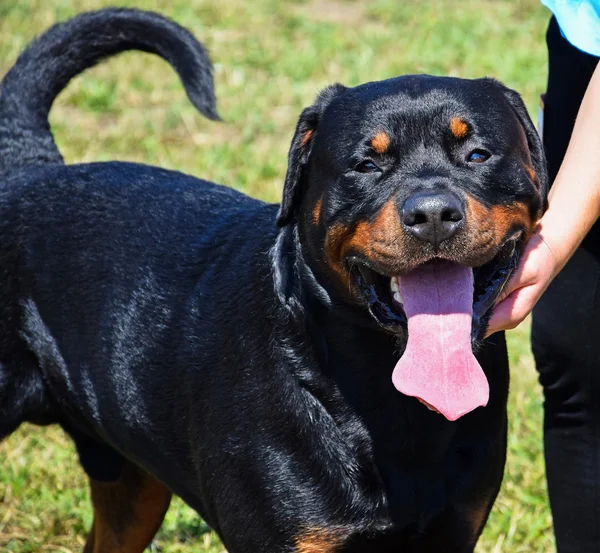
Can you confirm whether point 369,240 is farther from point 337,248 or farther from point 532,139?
point 532,139

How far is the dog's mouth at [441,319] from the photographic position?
2.81m

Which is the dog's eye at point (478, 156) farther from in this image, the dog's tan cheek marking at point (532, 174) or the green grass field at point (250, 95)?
the green grass field at point (250, 95)

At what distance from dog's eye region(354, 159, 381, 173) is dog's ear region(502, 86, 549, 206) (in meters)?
0.45

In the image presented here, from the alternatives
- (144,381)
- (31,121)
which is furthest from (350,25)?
(144,381)

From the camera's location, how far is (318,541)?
9.78 ft

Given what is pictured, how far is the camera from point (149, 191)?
3746 millimetres

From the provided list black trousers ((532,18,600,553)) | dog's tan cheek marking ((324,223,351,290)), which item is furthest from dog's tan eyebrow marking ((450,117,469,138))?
black trousers ((532,18,600,553))

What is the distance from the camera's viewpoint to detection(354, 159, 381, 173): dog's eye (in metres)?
2.99

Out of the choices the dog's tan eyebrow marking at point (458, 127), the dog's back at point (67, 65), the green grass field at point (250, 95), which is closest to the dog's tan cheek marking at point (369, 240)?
the dog's tan eyebrow marking at point (458, 127)

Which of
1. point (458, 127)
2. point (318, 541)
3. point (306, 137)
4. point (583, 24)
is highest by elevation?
point (583, 24)

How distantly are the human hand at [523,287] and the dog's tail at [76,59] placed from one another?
155 centimetres

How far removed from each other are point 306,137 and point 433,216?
61 centimetres

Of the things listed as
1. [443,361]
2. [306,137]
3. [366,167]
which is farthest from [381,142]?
[443,361]

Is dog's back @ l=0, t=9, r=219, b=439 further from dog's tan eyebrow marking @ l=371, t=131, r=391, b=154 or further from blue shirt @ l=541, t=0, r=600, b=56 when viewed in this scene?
blue shirt @ l=541, t=0, r=600, b=56
